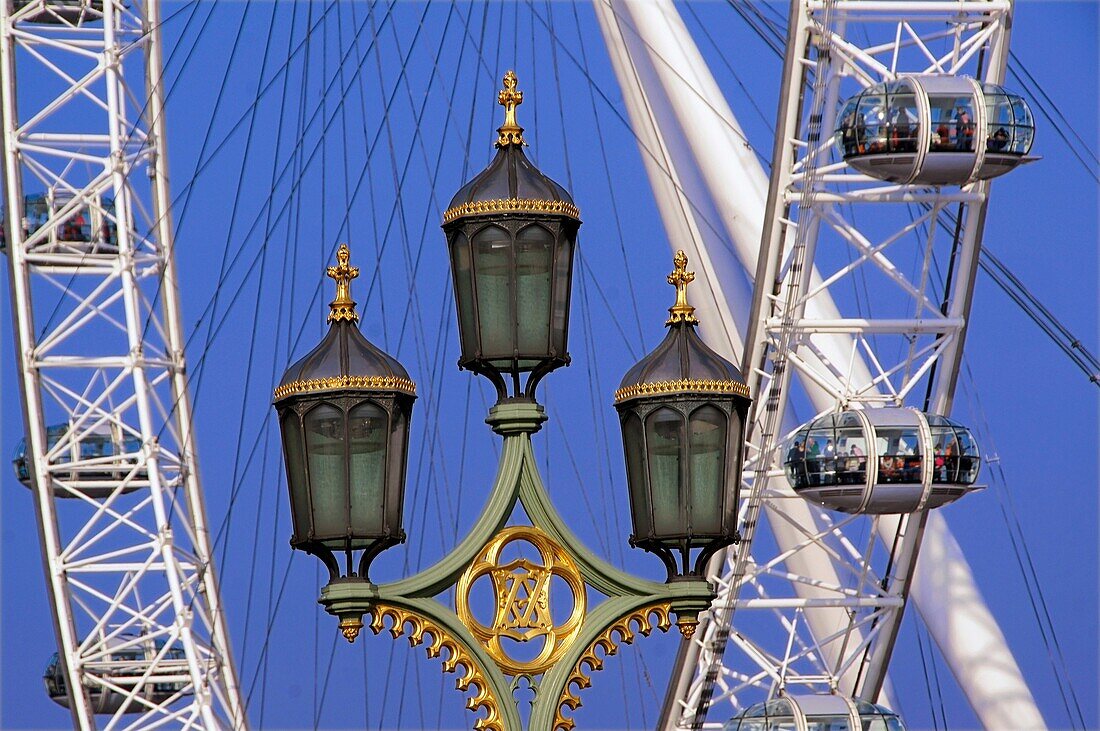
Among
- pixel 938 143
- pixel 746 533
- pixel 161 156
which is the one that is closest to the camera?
pixel 938 143

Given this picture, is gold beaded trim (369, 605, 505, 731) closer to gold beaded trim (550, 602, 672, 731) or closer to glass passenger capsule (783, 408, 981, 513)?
gold beaded trim (550, 602, 672, 731)

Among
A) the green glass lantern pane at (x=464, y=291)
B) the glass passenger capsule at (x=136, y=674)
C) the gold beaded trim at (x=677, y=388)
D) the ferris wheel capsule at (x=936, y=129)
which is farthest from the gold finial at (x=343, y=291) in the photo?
the glass passenger capsule at (x=136, y=674)

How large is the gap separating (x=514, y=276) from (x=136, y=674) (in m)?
22.8

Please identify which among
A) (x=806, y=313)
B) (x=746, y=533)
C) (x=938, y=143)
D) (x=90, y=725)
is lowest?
(x=90, y=725)

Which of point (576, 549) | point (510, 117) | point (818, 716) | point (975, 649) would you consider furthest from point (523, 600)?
point (975, 649)

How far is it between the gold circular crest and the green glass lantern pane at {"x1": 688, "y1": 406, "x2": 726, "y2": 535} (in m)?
0.47

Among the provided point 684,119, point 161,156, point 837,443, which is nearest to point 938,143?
point 837,443

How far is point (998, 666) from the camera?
25203mm

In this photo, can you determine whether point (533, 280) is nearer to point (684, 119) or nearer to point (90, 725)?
point (684, 119)

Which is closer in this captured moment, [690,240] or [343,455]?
[343,455]

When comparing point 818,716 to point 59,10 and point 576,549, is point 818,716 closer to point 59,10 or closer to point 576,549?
point 59,10

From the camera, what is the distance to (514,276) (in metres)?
9.59

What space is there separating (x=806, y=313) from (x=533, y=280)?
1620 cm

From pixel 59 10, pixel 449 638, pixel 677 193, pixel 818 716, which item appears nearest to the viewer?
pixel 449 638
